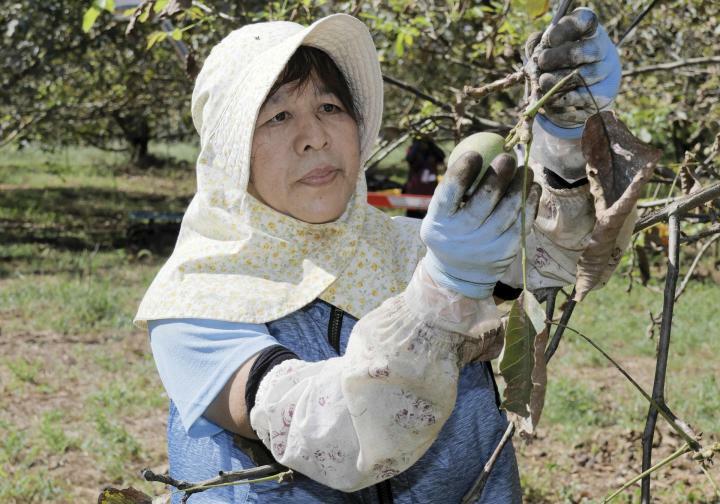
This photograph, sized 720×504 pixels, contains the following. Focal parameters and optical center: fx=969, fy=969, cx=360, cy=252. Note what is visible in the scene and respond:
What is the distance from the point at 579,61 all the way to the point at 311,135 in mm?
461

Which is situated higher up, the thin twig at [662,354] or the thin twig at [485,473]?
the thin twig at [662,354]

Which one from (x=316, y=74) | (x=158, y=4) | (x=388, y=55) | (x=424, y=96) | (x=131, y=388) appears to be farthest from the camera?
(x=388, y=55)

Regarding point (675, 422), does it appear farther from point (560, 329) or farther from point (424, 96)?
point (424, 96)

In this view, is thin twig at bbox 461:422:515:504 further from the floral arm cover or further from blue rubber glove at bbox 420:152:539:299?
blue rubber glove at bbox 420:152:539:299

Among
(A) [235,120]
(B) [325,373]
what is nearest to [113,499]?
(B) [325,373]

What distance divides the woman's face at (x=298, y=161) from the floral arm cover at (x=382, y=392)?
0.39 metres

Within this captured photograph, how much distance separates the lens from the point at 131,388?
448 cm

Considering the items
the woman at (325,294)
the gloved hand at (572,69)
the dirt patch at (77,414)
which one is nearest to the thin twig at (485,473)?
the woman at (325,294)

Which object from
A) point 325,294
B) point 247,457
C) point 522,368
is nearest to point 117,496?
point 247,457

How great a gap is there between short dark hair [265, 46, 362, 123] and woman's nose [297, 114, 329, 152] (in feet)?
0.22

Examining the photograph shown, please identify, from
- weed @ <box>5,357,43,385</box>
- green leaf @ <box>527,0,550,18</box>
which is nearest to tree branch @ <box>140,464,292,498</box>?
green leaf @ <box>527,0,550,18</box>

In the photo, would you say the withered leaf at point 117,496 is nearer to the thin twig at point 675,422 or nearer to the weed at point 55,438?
the thin twig at point 675,422

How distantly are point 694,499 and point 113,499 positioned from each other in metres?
2.65

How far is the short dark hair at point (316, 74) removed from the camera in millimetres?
Answer: 1565
